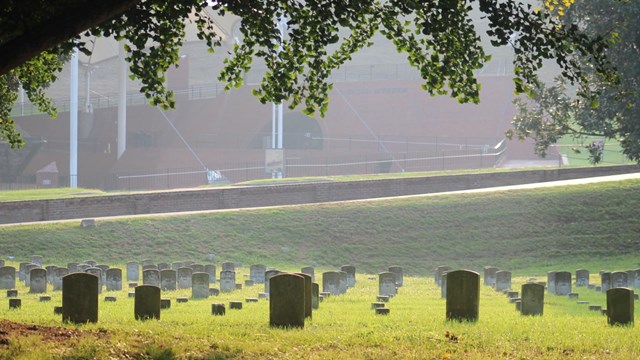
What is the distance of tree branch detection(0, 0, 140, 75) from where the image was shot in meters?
11.1

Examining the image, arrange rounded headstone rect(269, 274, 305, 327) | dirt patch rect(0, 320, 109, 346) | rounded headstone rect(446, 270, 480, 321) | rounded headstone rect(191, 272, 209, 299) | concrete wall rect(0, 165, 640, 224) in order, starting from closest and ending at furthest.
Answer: dirt patch rect(0, 320, 109, 346)
rounded headstone rect(269, 274, 305, 327)
rounded headstone rect(446, 270, 480, 321)
rounded headstone rect(191, 272, 209, 299)
concrete wall rect(0, 165, 640, 224)

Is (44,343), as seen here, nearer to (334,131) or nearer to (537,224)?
(537,224)

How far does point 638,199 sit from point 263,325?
24684 millimetres

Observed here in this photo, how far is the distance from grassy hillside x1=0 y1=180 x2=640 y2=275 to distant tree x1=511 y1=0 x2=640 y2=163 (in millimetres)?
2259

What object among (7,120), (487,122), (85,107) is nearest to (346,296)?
(7,120)

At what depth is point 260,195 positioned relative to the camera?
129 feet

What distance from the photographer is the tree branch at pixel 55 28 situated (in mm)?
11086

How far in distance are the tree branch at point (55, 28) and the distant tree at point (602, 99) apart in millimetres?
17606

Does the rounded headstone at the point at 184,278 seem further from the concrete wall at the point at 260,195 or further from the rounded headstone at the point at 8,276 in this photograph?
the concrete wall at the point at 260,195

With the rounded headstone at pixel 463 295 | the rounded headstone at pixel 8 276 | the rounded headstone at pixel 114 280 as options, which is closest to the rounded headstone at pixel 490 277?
the rounded headstone at pixel 114 280

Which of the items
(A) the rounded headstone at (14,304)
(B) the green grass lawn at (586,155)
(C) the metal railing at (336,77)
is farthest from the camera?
(C) the metal railing at (336,77)

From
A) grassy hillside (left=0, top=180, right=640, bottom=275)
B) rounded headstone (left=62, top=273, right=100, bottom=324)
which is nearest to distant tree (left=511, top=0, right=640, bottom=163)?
grassy hillside (left=0, top=180, right=640, bottom=275)

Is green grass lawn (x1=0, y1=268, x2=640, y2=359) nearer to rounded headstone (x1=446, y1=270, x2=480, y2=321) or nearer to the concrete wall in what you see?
rounded headstone (x1=446, y1=270, x2=480, y2=321)

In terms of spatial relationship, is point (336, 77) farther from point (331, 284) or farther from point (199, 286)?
point (199, 286)
